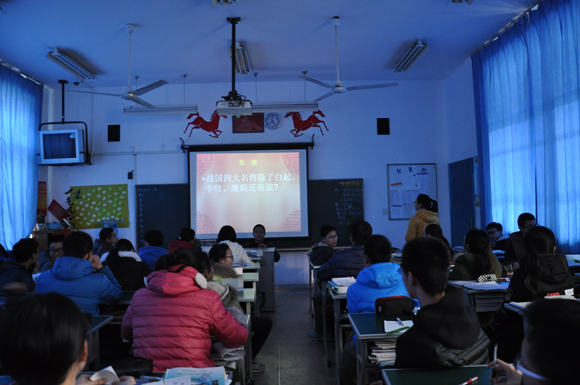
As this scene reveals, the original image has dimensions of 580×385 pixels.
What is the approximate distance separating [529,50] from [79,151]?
6.62m

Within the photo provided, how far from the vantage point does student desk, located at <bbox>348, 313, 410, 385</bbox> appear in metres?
2.01

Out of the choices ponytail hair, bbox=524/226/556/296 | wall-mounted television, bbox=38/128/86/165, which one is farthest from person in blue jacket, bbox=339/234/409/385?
wall-mounted television, bbox=38/128/86/165

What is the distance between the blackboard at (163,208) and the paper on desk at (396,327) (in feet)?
17.5

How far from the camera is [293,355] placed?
380 centimetres

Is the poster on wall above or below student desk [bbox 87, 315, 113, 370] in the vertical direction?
above

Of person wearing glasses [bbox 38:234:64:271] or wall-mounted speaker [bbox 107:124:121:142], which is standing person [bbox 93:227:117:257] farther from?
wall-mounted speaker [bbox 107:124:121:142]

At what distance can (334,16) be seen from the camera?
184 inches

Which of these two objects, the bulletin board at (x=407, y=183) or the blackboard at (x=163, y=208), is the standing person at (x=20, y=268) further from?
the bulletin board at (x=407, y=183)

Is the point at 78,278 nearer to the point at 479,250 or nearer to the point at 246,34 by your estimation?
the point at 479,250

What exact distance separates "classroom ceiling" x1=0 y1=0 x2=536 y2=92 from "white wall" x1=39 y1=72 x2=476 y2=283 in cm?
46

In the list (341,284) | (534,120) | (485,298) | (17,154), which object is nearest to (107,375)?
(341,284)

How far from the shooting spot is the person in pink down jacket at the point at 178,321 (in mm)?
1903

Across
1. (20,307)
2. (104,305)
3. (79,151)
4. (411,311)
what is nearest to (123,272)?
(104,305)

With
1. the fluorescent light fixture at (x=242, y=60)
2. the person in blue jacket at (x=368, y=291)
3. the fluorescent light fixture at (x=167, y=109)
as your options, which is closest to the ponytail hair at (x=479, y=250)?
the person in blue jacket at (x=368, y=291)
